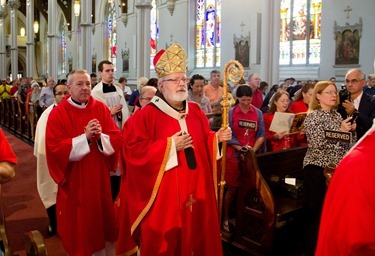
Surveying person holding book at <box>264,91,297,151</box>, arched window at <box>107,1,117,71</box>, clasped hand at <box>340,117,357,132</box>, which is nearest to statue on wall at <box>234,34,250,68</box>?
person holding book at <box>264,91,297,151</box>

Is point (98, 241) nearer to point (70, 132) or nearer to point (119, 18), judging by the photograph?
point (70, 132)

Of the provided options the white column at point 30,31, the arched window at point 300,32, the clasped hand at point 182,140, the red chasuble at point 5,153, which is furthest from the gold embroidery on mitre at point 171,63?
the white column at point 30,31

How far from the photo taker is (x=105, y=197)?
407 cm

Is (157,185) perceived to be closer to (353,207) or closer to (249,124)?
(249,124)

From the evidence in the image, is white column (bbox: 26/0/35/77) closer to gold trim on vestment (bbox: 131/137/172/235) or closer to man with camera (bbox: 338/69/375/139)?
man with camera (bbox: 338/69/375/139)

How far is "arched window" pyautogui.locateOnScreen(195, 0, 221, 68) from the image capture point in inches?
760

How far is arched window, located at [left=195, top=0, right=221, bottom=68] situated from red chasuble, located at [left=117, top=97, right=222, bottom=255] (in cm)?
1637

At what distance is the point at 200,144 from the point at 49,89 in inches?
328

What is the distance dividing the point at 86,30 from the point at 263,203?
18.1 meters

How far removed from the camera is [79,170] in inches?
155

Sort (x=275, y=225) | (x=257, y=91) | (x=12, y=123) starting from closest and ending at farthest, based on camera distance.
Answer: (x=275, y=225)
(x=257, y=91)
(x=12, y=123)

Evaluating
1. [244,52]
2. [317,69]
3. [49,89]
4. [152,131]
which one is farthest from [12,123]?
[152,131]

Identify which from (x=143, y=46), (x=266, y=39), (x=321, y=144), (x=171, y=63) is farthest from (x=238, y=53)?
(x=171, y=63)

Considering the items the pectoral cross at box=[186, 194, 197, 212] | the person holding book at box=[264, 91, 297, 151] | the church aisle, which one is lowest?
the church aisle
